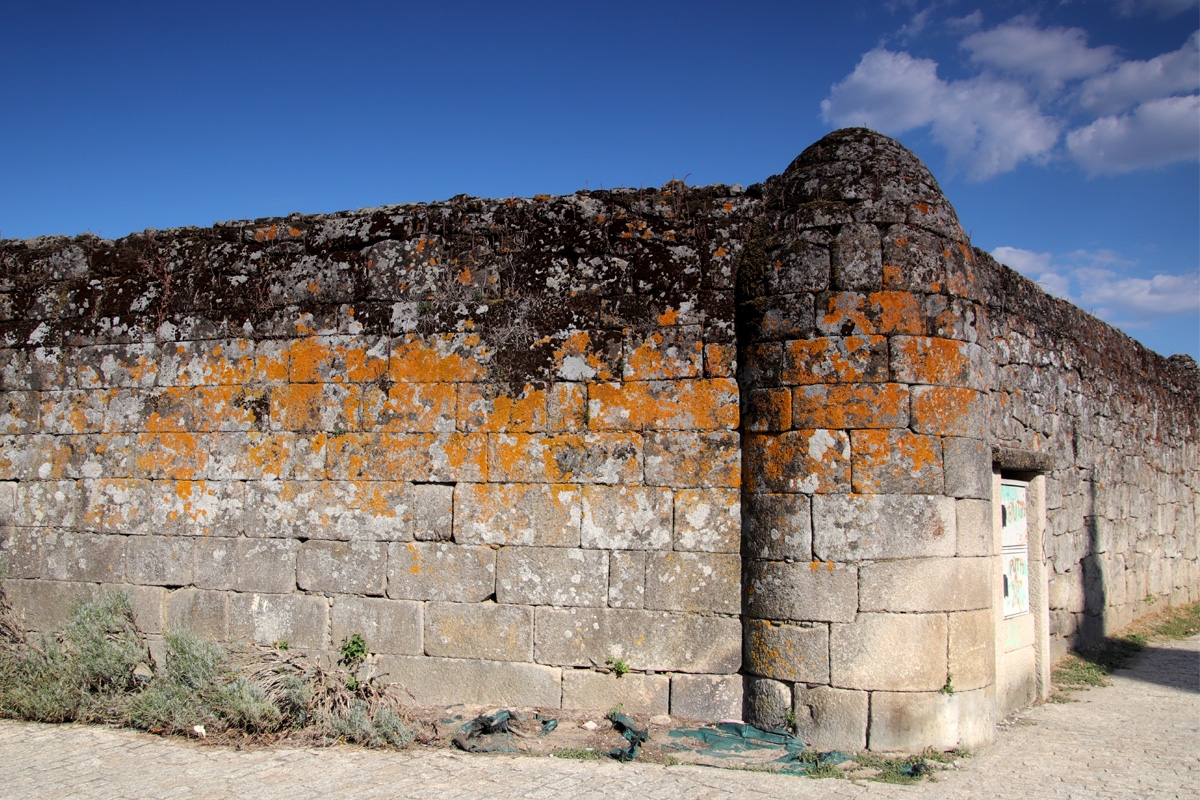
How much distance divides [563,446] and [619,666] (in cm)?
131

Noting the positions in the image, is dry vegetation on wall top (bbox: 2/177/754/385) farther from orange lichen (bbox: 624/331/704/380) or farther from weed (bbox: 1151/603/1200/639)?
weed (bbox: 1151/603/1200/639)

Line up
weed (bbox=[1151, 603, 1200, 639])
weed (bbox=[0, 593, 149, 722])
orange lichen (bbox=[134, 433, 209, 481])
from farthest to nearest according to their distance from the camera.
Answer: weed (bbox=[1151, 603, 1200, 639]) < orange lichen (bbox=[134, 433, 209, 481]) < weed (bbox=[0, 593, 149, 722])

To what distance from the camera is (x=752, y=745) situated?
4.93 metres

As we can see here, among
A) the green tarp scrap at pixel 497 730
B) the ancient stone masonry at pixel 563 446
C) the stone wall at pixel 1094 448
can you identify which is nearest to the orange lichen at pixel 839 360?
the ancient stone masonry at pixel 563 446

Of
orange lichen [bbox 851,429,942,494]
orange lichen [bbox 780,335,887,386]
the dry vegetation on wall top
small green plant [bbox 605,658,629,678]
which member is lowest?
small green plant [bbox 605,658,629,678]

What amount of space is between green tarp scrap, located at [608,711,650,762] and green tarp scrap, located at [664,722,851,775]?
A: 0.49ft

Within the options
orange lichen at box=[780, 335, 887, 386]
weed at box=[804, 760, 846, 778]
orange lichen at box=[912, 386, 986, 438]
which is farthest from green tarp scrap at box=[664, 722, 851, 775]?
orange lichen at box=[780, 335, 887, 386]

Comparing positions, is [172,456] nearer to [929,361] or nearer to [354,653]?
[354,653]

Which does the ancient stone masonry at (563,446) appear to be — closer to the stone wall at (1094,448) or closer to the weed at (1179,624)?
the stone wall at (1094,448)

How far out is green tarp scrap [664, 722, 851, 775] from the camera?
15.5 ft

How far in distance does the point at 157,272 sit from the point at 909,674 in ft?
17.7

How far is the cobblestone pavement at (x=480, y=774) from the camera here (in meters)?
4.32

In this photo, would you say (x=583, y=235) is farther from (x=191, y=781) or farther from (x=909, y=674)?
(x=191, y=781)

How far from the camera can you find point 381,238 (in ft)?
19.6
